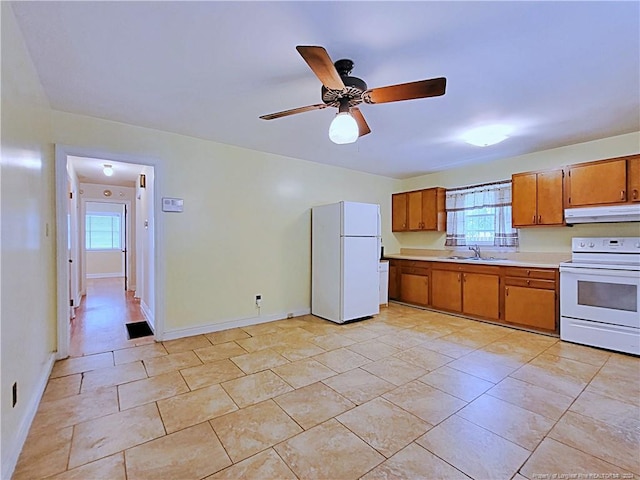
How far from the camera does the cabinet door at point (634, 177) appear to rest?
3252 millimetres

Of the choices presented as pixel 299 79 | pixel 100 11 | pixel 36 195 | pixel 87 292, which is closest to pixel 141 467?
pixel 36 195

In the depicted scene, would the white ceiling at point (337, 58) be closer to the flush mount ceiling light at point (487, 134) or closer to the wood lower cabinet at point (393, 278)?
the flush mount ceiling light at point (487, 134)

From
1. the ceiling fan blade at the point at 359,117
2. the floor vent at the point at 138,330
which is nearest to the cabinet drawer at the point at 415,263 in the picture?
the ceiling fan blade at the point at 359,117

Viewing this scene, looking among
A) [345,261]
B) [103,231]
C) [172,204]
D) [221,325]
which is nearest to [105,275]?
[103,231]

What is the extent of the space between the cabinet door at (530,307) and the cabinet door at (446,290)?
657mm

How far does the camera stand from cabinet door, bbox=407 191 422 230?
5502 millimetres

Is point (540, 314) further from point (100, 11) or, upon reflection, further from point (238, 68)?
point (100, 11)

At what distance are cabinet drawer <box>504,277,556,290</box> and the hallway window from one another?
9694 mm

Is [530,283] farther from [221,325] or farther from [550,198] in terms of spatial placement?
[221,325]

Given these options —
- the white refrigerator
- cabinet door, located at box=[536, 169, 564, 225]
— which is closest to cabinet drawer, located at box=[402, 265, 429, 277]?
the white refrigerator

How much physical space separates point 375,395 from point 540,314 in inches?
105

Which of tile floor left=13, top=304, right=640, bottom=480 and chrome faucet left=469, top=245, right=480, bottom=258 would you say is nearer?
tile floor left=13, top=304, right=640, bottom=480

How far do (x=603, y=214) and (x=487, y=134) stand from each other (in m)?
1.52

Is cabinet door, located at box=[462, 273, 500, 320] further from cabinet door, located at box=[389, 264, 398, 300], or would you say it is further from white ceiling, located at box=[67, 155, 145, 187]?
white ceiling, located at box=[67, 155, 145, 187]
